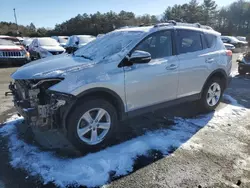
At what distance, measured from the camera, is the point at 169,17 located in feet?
138

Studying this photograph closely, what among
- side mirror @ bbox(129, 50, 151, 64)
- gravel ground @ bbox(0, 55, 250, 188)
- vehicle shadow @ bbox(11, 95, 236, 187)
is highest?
side mirror @ bbox(129, 50, 151, 64)

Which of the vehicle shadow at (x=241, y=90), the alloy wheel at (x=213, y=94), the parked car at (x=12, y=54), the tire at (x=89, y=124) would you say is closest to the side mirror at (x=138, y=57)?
the tire at (x=89, y=124)

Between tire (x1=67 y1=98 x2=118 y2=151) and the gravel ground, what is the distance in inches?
16.7

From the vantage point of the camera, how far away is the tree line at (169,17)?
48562mm

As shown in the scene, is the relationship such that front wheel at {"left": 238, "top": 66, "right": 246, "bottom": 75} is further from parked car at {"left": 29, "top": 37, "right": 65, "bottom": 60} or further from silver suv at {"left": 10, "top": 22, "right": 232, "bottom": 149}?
parked car at {"left": 29, "top": 37, "right": 65, "bottom": 60}

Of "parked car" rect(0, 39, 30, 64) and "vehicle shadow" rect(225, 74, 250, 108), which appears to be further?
"parked car" rect(0, 39, 30, 64)

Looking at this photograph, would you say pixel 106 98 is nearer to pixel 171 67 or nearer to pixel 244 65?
pixel 171 67

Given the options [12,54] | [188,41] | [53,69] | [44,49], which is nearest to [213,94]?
[188,41]

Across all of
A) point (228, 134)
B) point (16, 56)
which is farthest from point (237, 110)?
point (16, 56)

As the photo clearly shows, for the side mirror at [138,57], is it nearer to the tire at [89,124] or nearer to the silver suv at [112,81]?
the silver suv at [112,81]

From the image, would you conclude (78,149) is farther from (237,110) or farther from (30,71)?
(237,110)

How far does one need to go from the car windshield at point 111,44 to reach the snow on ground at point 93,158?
1.57 metres

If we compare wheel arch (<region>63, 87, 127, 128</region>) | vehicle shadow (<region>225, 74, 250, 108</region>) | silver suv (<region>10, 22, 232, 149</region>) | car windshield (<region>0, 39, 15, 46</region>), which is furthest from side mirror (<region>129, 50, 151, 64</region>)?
car windshield (<region>0, 39, 15, 46</region>)

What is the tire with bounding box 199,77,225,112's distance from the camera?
5.39 m
